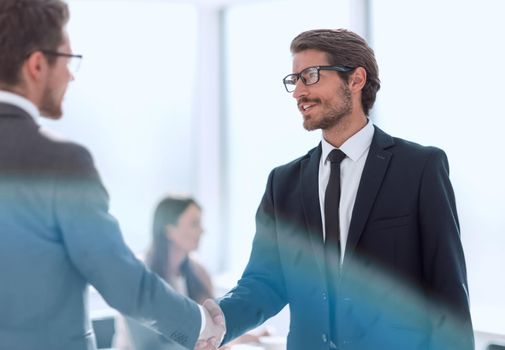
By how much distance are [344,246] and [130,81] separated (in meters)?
3.70

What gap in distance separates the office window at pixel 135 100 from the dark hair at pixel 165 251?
4.41ft

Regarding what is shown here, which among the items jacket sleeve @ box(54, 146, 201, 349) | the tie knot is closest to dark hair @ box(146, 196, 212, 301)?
the tie knot

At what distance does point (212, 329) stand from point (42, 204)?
33.6 inches

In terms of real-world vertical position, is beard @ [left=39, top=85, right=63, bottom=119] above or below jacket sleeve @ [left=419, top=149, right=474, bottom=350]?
above

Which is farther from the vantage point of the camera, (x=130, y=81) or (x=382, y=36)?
(x=130, y=81)

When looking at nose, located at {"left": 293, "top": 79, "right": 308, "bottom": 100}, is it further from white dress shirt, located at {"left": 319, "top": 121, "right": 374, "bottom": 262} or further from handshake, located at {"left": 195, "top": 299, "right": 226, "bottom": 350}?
handshake, located at {"left": 195, "top": 299, "right": 226, "bottom": 350}

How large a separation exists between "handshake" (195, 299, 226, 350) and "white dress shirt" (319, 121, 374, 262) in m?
0.45

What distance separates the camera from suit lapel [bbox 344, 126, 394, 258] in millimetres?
2209

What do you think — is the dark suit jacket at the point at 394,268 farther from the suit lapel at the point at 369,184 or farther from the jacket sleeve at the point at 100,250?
the jacket sleeve at the point at 100,250

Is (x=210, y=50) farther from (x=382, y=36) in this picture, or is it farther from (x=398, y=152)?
(x=398, y=152)

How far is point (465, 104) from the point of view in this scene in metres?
4.32

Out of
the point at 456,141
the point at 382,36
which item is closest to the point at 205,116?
the point at 382,36

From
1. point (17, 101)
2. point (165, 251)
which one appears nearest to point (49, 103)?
point (17, 101)

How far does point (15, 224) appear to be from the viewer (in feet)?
5.49
